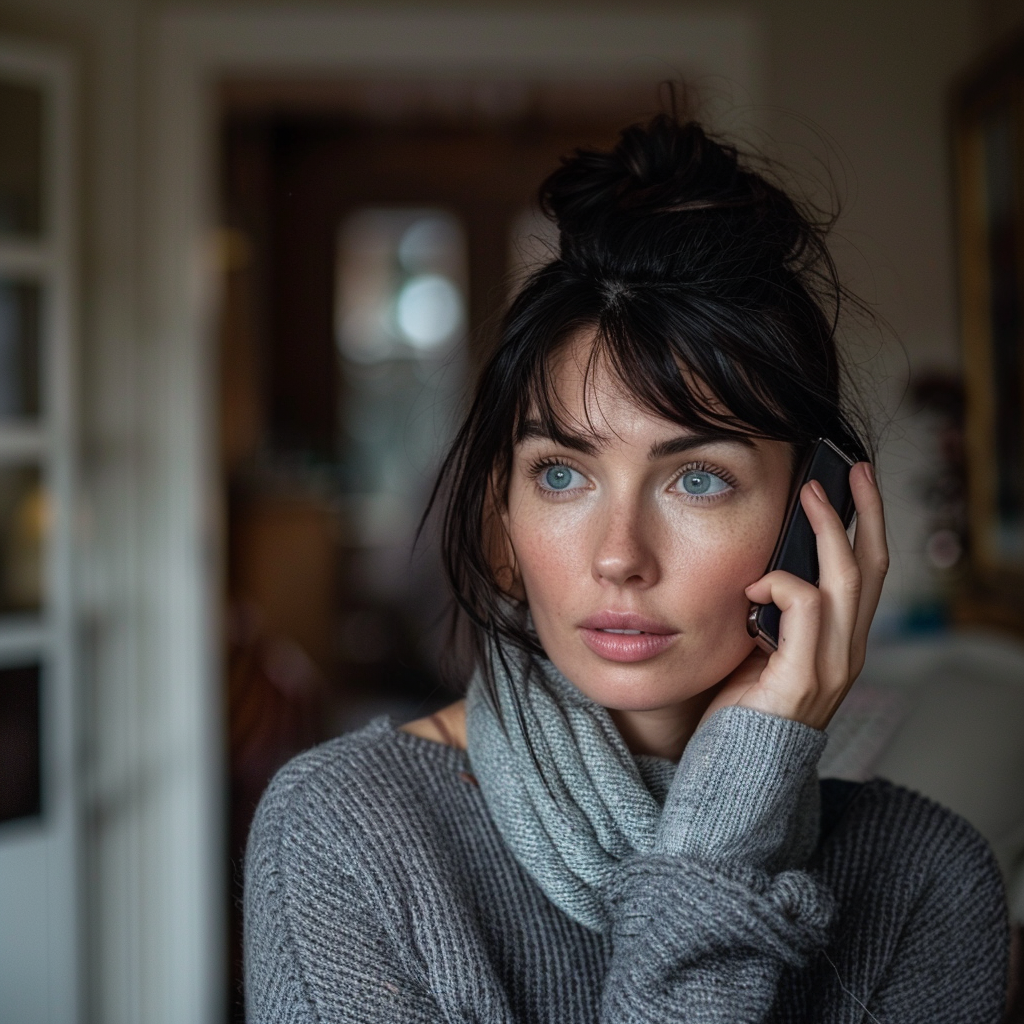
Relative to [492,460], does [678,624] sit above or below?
below

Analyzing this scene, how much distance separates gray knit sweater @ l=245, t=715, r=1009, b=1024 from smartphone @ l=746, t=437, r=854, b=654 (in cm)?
9

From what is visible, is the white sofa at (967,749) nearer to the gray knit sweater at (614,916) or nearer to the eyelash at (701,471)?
the gray knit sweater at (614,916)

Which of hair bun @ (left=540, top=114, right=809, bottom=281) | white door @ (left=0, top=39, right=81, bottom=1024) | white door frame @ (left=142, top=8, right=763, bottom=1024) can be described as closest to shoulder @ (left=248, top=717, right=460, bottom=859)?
hair bun @ (left=540, top=114, right=809, bottom=281)

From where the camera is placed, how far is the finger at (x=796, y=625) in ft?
2.85

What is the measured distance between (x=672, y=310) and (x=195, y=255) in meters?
2.16

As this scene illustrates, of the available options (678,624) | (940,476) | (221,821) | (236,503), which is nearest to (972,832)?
(678,624)

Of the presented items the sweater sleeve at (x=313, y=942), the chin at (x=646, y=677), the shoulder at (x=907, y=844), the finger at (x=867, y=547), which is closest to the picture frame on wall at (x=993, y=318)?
the shoulder at (x=907, y=844)

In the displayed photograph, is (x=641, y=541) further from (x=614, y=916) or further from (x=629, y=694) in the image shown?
(x=614, y=916)

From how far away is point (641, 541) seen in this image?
852mm

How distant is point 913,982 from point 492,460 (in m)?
0.61

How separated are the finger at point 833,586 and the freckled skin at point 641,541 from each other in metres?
0.03

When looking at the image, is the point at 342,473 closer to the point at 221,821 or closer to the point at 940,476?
the point at 221,821

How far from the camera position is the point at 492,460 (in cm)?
97

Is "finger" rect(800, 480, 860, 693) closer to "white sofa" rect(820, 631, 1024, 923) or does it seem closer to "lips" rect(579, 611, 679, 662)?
"lips" rect(579, 611, 679, 662)
